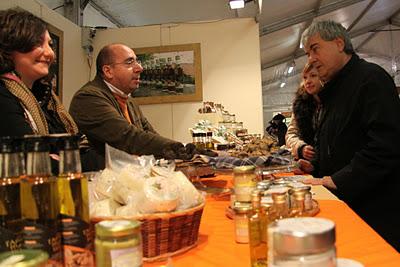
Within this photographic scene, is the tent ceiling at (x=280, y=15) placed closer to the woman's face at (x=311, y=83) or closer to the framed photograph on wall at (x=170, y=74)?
the framed photograph on wall at (x=170, y=74)

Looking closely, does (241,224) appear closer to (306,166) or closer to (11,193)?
(11,193)

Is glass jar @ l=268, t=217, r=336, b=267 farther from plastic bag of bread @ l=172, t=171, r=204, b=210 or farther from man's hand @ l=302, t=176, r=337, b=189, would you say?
man's hand @ l=302, t=176, r=337, b=189

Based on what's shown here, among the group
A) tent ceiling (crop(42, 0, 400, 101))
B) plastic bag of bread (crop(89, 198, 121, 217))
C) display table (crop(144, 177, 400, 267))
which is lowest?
display table (crop(144, 177, 400, 267))

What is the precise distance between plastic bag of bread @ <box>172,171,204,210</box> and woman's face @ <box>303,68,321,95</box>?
1.80 m

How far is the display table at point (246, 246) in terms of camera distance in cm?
84

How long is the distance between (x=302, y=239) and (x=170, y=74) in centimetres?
440

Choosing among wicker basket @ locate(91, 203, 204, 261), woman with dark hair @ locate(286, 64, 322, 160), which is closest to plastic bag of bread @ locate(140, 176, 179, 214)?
wicker basket @ locate(91, 203, 204, 261)

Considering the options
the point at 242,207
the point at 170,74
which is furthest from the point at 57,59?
the point at 242,207

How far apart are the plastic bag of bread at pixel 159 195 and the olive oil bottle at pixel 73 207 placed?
0.58 ft

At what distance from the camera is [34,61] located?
178 centimetres

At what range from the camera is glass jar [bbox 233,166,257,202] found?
1.08 m

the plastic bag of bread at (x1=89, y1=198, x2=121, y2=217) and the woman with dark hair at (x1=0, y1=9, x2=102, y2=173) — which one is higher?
the woman with dark hair at (x1=0, y1=9, x2=102, y2=173)

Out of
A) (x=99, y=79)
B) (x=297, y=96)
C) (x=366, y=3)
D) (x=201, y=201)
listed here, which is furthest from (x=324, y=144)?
(x=366, y=3)

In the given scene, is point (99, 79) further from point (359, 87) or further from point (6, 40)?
point (359, 87)
